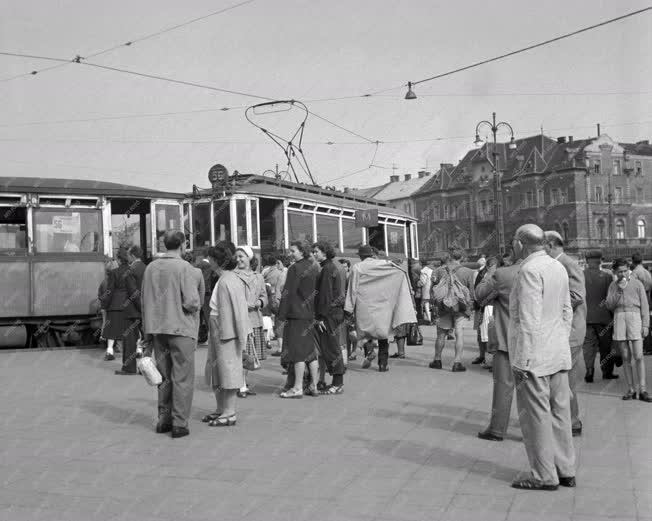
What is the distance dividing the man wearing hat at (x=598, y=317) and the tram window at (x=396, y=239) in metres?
13.5

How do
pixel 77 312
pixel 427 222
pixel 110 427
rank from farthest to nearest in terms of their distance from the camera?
pixel 427 222 → pixel 77 312 → pixel 110 427

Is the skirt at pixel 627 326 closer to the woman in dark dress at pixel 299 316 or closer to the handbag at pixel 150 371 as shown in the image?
the woman in dark dress at pixel 299 316

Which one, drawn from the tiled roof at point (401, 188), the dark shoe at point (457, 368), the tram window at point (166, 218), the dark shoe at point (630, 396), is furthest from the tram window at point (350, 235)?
the tiled roof at point (401, 188)

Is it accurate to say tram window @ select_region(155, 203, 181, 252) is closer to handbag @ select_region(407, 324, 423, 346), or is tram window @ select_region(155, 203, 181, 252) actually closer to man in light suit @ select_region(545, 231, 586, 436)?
handbag @ select_region(407, 324, 423, 346)

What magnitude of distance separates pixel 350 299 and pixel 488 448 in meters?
5.95

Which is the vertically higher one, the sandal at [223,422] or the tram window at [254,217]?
the tram window at [254,217]

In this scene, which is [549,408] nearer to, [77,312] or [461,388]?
[461,388]

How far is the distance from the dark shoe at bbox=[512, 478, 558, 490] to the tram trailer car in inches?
462

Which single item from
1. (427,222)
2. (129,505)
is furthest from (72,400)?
(427,222)

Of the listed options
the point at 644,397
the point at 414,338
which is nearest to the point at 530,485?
the point at 644,397

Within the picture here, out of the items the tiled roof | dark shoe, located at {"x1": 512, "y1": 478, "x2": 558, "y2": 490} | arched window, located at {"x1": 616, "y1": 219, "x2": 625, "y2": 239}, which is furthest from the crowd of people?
the tiled roof

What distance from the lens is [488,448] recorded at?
7.33 metres

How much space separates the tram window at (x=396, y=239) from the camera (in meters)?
25.4

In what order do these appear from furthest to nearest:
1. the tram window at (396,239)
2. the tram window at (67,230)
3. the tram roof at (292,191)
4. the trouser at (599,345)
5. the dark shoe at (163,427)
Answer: the tram window at (396,239) < the tram roof at (292,191) < the tram window at (67,230) < the trouser at (599,345) < the dark shoe at (163,427)
